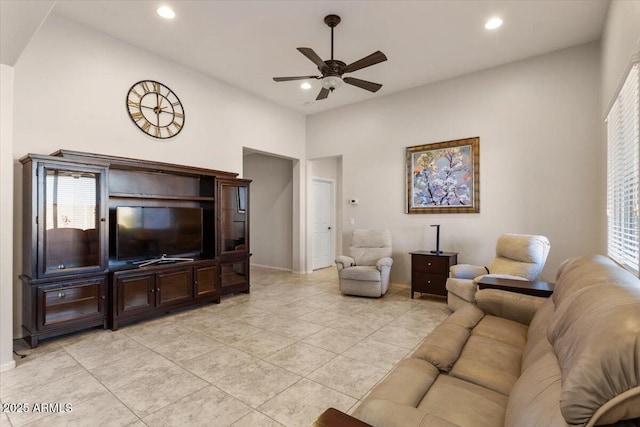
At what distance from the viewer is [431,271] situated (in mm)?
4582

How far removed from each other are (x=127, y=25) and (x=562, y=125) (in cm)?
554

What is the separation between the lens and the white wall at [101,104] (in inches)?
128

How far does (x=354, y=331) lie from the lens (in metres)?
3.39

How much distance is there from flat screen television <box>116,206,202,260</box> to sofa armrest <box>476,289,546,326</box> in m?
3.66

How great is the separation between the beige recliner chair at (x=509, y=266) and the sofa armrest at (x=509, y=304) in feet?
3.29

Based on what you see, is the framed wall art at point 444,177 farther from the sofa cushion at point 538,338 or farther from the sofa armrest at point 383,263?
the sofa cushion at point 538,338

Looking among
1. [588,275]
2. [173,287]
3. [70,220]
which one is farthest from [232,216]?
[588,275]

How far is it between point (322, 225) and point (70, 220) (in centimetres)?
504

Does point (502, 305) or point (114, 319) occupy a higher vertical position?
point (502, 305)

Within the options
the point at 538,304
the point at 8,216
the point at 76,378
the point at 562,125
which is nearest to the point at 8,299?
the point at 8,216

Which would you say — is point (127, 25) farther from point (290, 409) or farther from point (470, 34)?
point (290, 409)

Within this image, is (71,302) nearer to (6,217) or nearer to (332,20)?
(6,217)

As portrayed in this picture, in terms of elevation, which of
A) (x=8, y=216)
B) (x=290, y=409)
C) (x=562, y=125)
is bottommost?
(x=290, y=409)

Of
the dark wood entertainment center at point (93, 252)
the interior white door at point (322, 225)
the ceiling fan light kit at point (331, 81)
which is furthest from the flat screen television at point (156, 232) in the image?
the interior white door at point (322, 225)
